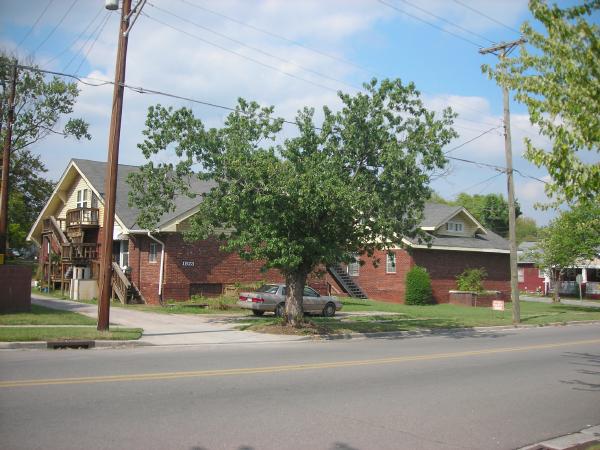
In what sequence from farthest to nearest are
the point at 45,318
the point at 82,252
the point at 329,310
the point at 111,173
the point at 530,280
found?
1. the point at 530,280
2. the point at 82,252
3. the point at 329,310
4. the point at 45,318
5. the point at 111,173

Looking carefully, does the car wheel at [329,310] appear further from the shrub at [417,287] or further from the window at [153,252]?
the shrub at [417,287]

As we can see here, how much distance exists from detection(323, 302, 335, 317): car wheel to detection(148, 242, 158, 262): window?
8375 mm

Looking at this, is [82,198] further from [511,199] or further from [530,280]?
[530,280]

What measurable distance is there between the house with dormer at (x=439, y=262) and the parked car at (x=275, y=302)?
31.5ft

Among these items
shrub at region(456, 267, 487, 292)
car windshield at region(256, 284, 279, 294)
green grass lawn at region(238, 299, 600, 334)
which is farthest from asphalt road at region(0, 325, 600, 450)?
shrub at region(456, 267, 487, 292)

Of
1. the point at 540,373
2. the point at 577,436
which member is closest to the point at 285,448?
the point at 577,436

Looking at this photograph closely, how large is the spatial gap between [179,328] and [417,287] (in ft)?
60.9

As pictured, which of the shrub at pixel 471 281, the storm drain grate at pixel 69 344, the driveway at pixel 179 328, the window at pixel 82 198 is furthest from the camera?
the shrub at pixel 471 281

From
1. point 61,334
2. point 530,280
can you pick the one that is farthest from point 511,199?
point 530,280

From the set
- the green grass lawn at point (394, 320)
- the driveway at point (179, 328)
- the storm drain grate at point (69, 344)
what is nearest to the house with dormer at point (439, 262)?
the green grass lawn at point (394, 320)

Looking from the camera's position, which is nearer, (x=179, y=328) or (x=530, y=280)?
(x=179, y=328)

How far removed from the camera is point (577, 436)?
7.27m

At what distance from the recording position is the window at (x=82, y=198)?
32562mm

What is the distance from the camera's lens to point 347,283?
36.4 m
